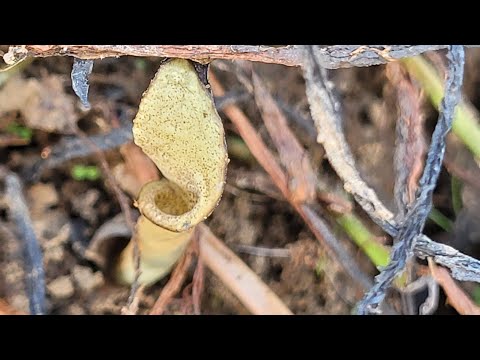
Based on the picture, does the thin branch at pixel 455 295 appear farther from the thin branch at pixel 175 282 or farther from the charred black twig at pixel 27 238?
the charred black twig at pixel 27 238

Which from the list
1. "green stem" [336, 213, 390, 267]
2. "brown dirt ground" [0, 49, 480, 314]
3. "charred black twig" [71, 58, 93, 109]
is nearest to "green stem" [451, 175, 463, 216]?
"brown dirt ground" [0, 49, 480, 314]

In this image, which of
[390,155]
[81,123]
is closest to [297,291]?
[390,155]

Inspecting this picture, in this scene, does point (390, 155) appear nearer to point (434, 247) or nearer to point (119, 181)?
point (434, 247)

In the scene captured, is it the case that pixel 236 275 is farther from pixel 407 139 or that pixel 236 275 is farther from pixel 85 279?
pixel 407 139

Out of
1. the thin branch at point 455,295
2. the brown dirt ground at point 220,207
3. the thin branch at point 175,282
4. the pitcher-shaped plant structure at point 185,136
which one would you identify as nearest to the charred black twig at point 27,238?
the brown dirt ground at point 220,207

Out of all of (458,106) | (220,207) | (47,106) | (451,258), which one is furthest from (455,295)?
(47,106)

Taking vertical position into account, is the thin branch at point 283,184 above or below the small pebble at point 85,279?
above
